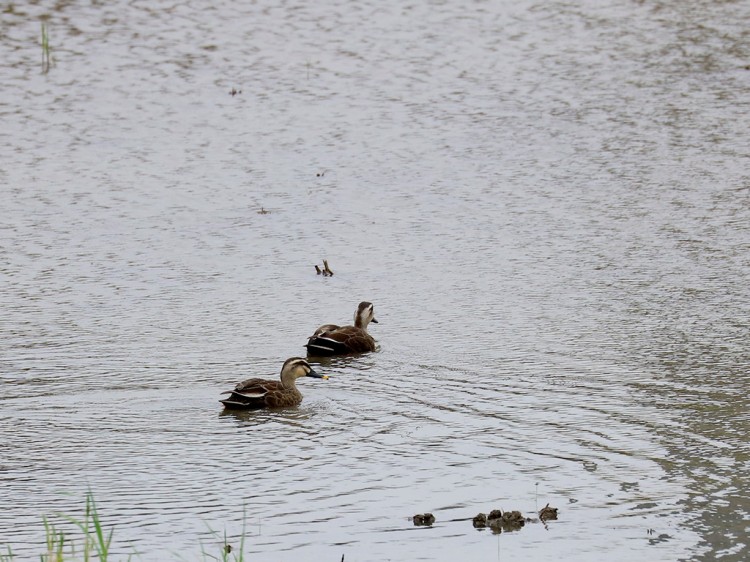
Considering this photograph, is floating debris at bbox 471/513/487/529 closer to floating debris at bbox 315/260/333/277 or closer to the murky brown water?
the murky brown water

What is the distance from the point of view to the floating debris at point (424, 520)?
6.05 metres

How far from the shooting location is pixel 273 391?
8039 millimetres

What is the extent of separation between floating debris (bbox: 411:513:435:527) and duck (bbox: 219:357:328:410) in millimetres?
2048

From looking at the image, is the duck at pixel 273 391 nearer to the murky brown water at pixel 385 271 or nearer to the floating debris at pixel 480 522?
the murky brown water at pixel 385 271

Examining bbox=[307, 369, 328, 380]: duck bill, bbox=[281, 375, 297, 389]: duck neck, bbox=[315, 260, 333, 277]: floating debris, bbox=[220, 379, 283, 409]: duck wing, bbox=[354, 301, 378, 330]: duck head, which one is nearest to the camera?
bbox=[220, 379, 283, 409]: duck wing

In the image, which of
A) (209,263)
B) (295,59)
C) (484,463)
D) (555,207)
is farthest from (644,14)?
(484,463)

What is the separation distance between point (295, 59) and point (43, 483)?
34.2ft

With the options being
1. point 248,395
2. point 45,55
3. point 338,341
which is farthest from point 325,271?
point 45,55

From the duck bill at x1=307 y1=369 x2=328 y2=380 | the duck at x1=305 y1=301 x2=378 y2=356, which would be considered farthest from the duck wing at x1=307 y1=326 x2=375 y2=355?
the duck bill at x1=307 y1=369 x2=328 y2=380

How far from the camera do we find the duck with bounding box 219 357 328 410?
791 centimetres

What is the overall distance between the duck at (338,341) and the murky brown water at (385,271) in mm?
110

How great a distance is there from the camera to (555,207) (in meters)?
12.0

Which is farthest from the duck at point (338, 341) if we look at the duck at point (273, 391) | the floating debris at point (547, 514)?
the floating debris at point (547, 514)

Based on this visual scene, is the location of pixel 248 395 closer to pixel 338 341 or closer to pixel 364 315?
pixel 338 341
